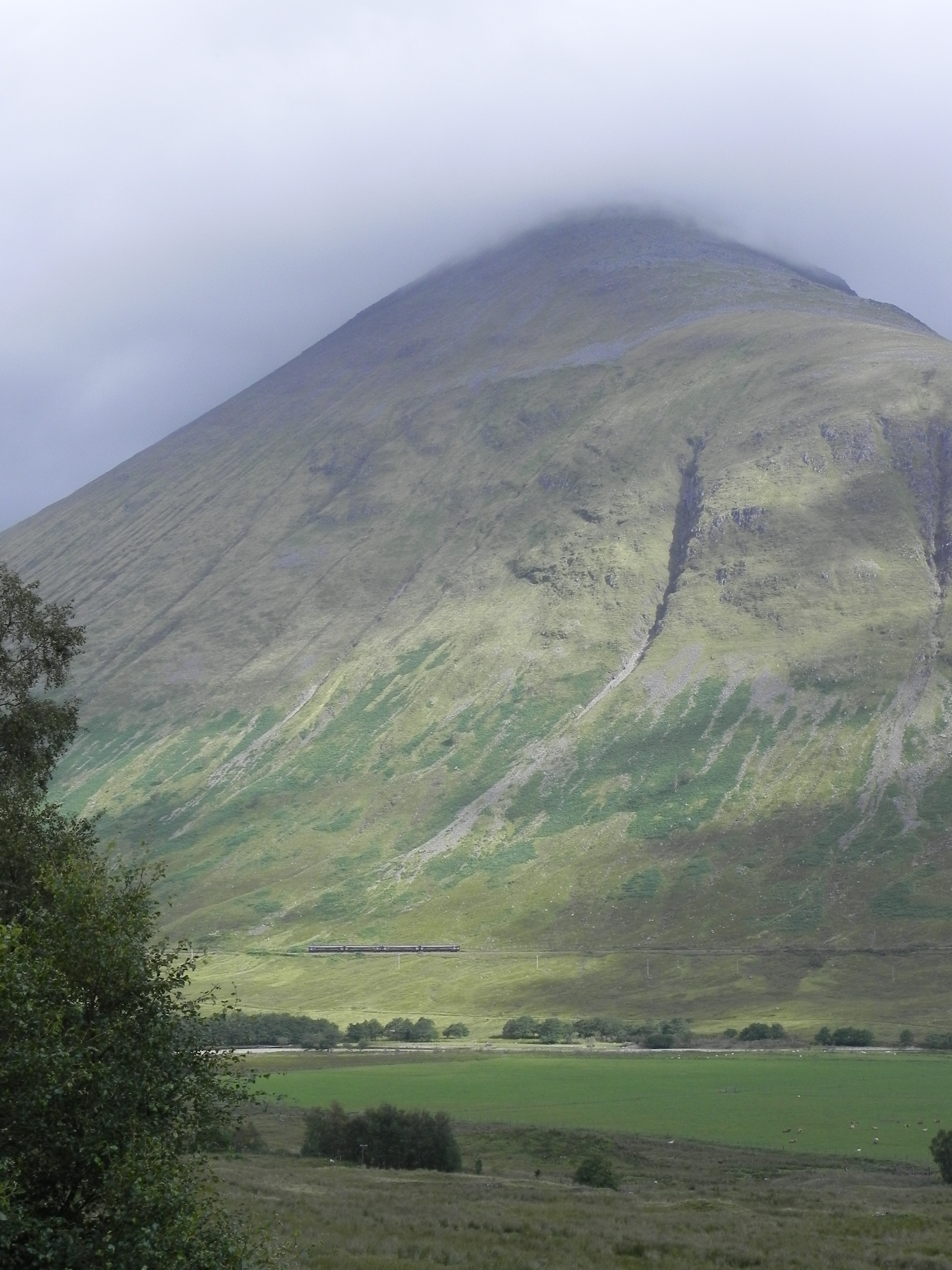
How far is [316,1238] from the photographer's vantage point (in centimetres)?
3212

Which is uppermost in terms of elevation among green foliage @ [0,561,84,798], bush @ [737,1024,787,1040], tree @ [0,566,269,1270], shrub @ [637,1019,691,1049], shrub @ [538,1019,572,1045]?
green foliage @ [0,561,84,798]

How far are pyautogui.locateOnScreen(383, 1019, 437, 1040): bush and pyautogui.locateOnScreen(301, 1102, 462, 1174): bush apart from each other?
79680mm

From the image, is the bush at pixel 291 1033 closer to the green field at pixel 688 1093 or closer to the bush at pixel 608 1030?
the green field at pixel 688 1093

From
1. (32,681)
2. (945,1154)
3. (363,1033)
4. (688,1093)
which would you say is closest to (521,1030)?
(363,1033)

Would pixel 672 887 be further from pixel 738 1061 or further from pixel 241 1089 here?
pixel 241 1089

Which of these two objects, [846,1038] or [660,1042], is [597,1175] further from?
[846,1038]

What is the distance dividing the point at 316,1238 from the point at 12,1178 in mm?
18897

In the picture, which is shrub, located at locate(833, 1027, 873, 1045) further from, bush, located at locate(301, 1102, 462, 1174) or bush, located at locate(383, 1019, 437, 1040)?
bush, located at locate(301, 1102, 462, 1174)

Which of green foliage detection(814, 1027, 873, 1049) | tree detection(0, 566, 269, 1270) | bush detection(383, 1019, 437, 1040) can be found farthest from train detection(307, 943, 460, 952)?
tree detection(0, 566, 269, 1270)

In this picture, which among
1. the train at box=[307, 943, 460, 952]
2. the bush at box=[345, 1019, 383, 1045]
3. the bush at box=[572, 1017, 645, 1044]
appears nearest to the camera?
the bush at box=[345, 1019, 383, 1045]

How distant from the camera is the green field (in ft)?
224

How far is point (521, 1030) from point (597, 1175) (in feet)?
305

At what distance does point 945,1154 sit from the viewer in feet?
174

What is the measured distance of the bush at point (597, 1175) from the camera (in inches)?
1998
